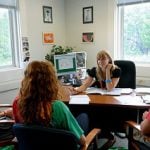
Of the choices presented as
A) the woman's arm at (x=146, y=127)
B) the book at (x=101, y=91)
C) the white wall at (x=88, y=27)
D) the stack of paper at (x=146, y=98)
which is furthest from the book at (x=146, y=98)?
the white wall at (x=88, y=27)

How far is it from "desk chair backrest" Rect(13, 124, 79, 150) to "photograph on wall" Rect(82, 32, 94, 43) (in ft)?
9.77

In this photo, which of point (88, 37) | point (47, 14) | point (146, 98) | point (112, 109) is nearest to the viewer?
point (146, 98)

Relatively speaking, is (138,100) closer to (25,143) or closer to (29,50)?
(25,143)

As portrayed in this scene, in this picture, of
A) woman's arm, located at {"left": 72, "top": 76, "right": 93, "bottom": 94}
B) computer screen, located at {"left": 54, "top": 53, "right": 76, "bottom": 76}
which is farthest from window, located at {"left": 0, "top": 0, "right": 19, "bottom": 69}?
woman's arm, located at {"left": 72, "top": 76, "right": 93, "bottom": 94}

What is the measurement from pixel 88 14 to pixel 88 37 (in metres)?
0.41

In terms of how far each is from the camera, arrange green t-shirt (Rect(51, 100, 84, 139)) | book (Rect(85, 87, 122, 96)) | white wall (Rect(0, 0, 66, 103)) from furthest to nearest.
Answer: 1. white wall (Rect(0, 0, 66, 103))
2. book (Rect(85, 87, 122, 96))
3. green t-shirt (Rect(51, 100, 84, 139))

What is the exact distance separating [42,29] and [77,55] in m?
0.81

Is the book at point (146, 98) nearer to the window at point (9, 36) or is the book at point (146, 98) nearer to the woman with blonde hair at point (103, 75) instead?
the woman with blonde hair at point (103, 75)

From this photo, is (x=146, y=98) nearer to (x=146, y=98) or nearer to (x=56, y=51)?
(x=146, y=98)

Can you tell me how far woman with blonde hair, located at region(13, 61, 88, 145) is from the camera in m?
1.49

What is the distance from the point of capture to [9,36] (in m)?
3.70

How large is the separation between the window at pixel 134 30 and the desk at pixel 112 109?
148 cm

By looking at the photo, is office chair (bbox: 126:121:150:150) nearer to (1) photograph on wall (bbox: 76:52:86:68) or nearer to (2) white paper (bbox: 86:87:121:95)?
(2) white paper (bbox: 86:87:121:95)

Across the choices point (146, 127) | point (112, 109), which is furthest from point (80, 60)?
point (146, 127)
